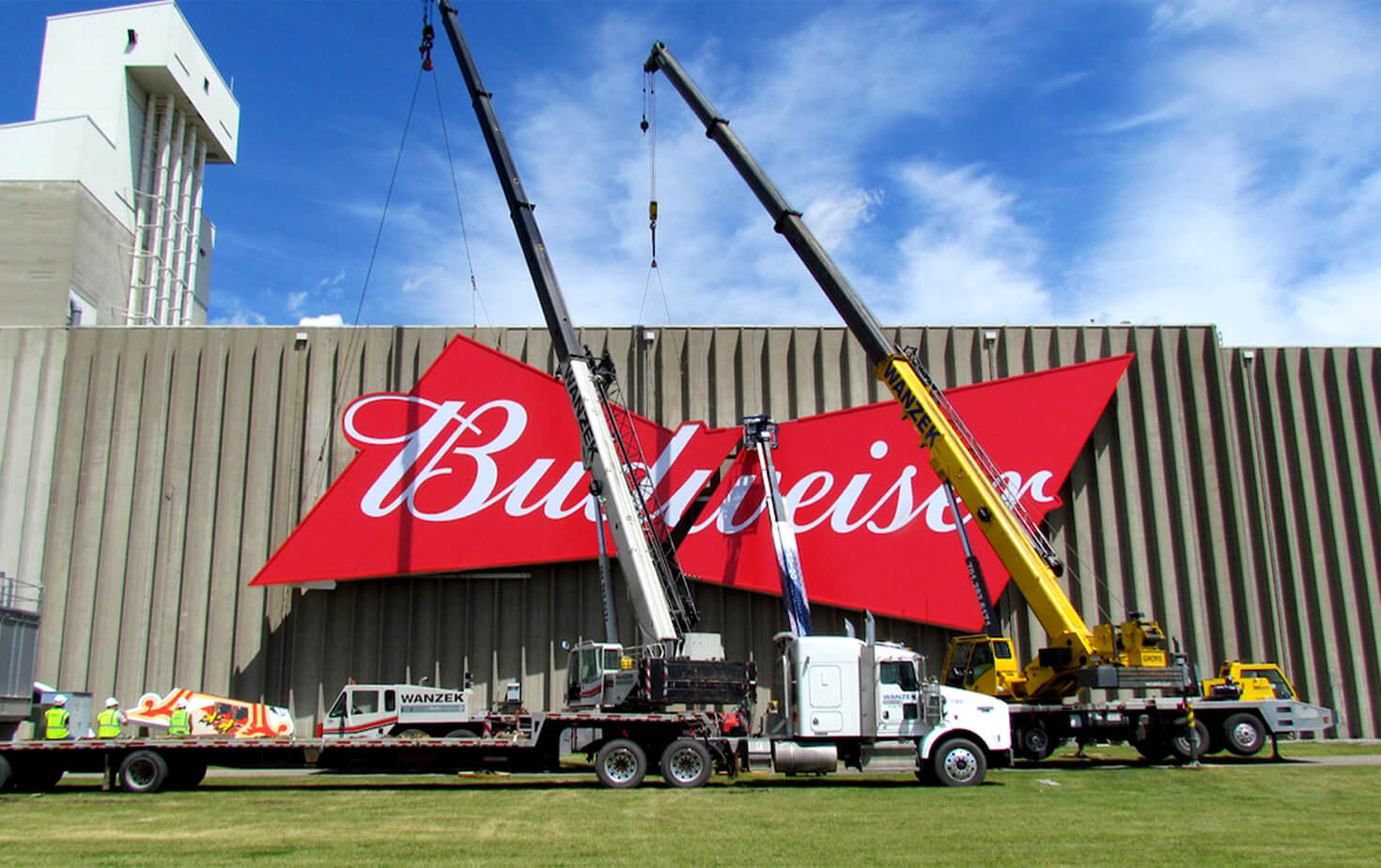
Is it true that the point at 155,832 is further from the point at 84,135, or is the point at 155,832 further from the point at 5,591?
the point at 84,135

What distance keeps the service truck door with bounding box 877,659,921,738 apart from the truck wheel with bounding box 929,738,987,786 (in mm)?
575

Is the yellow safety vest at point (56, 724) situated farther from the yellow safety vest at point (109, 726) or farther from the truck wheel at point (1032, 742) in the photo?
the truck wheel at point (1032, 742)

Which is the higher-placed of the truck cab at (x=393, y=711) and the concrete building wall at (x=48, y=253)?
the concrete building wall at (x=48, y=253)

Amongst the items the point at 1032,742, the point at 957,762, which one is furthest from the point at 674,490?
the point at 957,762

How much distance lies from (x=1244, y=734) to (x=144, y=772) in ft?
76.4

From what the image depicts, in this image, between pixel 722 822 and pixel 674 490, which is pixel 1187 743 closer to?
pixel 674 490

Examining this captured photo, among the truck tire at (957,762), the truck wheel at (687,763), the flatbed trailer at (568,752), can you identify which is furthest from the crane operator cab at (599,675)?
the truck tire at (957,762)

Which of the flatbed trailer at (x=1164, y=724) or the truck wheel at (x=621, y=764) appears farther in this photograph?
the flatbed trailer at (x=1164, y=724)

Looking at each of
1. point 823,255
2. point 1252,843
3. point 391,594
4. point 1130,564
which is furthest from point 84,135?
point 1252,843

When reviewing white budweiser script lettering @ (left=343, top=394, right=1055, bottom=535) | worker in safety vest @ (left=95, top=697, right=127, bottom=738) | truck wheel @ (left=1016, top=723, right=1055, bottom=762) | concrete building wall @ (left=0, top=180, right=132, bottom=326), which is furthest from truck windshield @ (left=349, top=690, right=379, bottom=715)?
concrete building wall @ (left=0, top=180, right=132, bottom=326)

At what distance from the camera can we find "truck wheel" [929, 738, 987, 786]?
61.3ft

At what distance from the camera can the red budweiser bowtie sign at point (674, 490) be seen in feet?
96.3

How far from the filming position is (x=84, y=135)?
134ft

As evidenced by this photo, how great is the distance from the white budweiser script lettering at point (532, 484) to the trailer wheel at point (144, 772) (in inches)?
445
